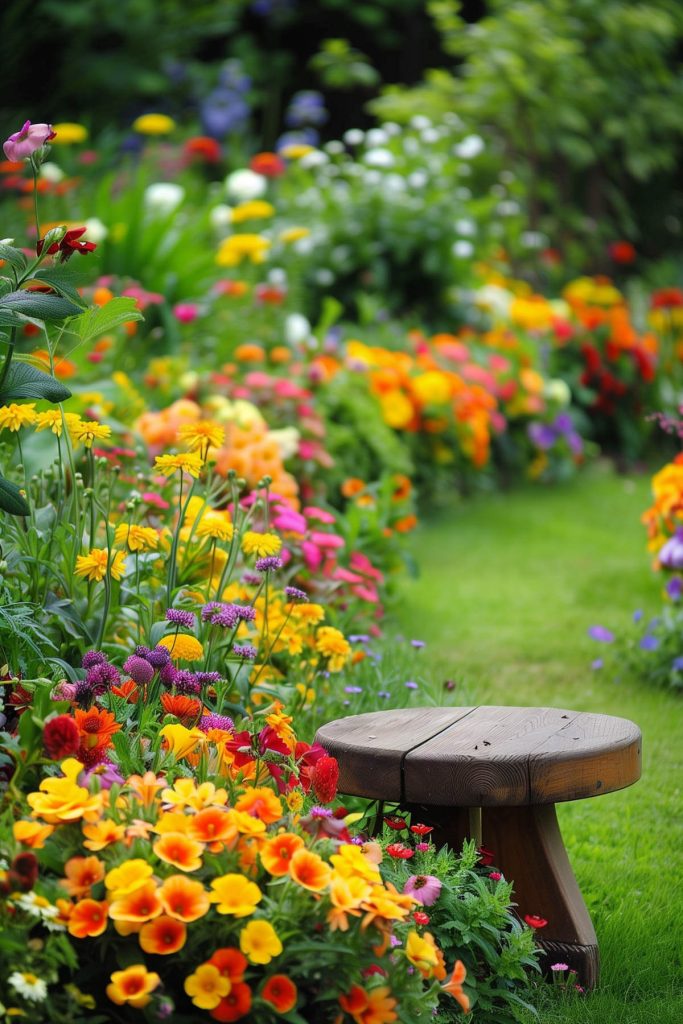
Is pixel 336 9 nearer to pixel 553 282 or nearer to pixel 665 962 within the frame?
pixel 553 282

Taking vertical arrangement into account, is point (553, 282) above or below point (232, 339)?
below

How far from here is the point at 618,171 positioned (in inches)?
407

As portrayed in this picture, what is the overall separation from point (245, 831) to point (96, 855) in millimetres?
193

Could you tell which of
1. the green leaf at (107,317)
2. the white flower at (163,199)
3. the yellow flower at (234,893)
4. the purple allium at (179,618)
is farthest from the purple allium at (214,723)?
the white flower at (163,199)

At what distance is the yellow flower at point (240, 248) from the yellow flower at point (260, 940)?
4267 millimetres

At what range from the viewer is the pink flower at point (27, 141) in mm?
1952

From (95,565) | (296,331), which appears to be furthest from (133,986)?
(296,331)

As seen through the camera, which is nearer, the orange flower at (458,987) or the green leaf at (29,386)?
the orange flower at (458,987)

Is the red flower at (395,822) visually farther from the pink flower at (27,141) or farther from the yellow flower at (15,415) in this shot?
the pink flower at (27,141)

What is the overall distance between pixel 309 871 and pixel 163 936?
199 mm

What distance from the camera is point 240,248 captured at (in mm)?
5430

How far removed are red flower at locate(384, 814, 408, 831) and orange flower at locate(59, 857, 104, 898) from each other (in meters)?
0.68

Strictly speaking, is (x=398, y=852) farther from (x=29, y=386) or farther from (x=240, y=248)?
(x=240, y=248)

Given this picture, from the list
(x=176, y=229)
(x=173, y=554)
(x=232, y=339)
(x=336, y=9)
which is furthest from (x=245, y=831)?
(x=336, y=9)
